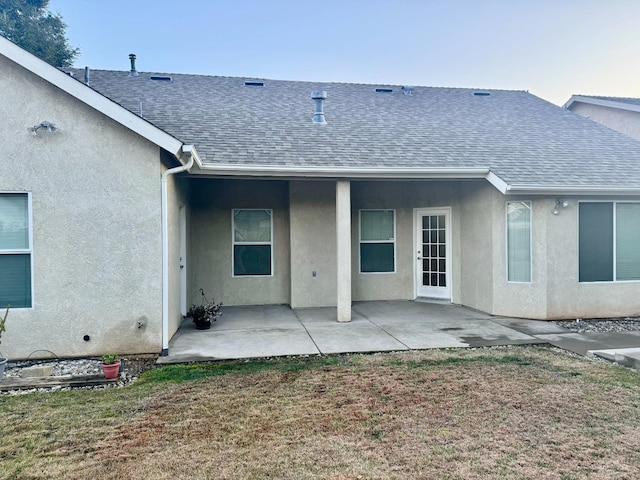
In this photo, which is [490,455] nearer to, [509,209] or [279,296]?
[509,209]

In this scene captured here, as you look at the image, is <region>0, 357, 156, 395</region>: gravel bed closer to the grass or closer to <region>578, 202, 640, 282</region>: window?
the grass

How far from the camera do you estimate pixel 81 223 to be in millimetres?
6738

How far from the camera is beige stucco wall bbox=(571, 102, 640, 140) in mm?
14703

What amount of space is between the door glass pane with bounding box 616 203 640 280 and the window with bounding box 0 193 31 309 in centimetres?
1117

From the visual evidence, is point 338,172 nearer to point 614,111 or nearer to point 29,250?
point 29,250

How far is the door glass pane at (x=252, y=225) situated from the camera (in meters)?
11.1

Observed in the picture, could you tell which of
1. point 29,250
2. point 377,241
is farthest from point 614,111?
point 29,250

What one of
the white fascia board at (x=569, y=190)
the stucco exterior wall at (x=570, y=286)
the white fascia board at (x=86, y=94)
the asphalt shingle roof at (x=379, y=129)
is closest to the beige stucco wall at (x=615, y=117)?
the asphalt shingle roof at (x=379, y=129)

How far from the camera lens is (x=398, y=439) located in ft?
13.5

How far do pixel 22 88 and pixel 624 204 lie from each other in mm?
11444

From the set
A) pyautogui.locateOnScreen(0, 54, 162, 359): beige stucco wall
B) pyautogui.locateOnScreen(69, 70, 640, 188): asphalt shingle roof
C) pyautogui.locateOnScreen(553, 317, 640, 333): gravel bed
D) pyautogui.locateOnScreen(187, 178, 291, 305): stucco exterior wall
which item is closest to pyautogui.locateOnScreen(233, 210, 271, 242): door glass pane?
pyautogui.locateOnScreen(187, 178, 291, 305): stucco exterior wall

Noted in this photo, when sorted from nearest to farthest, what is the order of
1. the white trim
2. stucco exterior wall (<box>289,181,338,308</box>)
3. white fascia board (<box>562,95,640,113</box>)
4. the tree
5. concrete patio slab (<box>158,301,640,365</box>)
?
concrete patio slab (<box>158,301,640,365</box>)
the white trim
stucco exterior wall (<box>289,181,338,308</box>)
white fascia board (<box>562,95,640,113</box>)
the tree

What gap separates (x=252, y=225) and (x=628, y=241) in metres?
8.53

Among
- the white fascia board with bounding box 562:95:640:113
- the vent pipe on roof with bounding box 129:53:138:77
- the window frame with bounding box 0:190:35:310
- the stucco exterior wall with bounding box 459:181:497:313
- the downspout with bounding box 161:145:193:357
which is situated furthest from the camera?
the white fascia board with bounding box 562:95:640:113
